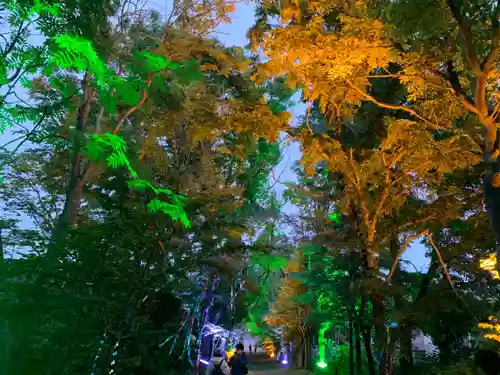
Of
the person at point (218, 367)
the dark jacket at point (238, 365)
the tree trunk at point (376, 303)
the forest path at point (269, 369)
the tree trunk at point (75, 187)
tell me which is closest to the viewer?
the tree trunk at point (75, 187)

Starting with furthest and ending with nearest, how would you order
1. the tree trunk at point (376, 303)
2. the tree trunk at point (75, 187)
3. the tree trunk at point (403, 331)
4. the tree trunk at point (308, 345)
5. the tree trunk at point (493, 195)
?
the tree trunk at point (308, 345) → the tree trunk at point (403, 331) → the tree trunk at point (376, 303) → the tree trunk at point (75, 187) → the tree trunk at point (493, 195)

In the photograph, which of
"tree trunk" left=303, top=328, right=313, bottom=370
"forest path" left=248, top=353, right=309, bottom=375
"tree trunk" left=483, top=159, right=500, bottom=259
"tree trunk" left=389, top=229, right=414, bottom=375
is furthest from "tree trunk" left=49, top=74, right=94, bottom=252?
"tree trunk" left=303, top=328, right=313, bottom=370

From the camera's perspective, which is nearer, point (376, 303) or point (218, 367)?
point (376, 303)

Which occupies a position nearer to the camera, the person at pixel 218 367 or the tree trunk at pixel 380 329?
the tree trunk at pixel 380 329

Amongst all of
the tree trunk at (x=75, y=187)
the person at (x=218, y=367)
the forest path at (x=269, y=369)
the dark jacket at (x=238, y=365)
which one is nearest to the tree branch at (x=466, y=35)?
the tree trunk at (x=75, y=187)

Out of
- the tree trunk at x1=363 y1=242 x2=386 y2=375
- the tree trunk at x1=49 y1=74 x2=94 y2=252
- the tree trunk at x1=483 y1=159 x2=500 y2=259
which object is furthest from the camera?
the tree trunk at x1=363 y1=242 x2=386 y2=375

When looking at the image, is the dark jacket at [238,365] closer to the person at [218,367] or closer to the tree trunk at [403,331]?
the person at [218,367]

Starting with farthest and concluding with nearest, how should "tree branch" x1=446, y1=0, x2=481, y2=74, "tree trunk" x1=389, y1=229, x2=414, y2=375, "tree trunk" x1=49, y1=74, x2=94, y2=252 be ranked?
"tree trunk" x1=389, y1=229, x2=414, y2=375 → "tree trunk" x1=49, y1=74, x2=94, y2=252 → "tree branch" x1=446, y1=0, x2=481, y2=74

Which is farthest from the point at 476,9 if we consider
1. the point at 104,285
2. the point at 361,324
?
the point at 361,324

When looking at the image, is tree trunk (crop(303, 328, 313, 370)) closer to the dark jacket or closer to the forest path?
the forest path

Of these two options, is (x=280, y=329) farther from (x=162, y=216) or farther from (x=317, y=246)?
(x=162, y=216)

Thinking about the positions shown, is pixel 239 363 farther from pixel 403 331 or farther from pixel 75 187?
pixel 75 187

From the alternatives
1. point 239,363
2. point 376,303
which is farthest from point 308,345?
point 376,303

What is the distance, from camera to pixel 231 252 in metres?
11.7
